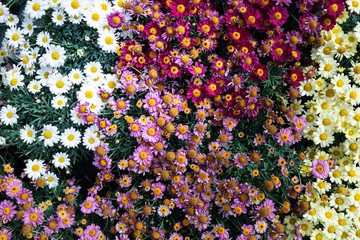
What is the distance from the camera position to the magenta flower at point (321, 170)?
102 inches

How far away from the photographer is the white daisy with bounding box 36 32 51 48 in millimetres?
2684

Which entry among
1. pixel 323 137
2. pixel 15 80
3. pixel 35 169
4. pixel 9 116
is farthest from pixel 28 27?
pixel 323 137

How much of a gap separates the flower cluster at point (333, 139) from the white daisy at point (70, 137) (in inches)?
79.7

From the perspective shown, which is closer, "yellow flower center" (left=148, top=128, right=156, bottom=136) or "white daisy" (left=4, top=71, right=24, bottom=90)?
"yellow flower center" (left=148, top=128, right=156, bottom=136)

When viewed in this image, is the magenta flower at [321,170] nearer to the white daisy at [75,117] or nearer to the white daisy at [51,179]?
the white daisy at [75,117]

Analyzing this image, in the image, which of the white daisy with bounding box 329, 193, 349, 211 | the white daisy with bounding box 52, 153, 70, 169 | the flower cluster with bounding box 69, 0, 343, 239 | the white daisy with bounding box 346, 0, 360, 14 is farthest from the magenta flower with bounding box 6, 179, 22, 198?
the white daisy with bounding box 346, 0, 360, 14

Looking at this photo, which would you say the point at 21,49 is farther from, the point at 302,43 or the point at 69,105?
the point at 302,43

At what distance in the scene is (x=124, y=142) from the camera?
9.41ft

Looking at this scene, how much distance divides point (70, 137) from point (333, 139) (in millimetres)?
2320

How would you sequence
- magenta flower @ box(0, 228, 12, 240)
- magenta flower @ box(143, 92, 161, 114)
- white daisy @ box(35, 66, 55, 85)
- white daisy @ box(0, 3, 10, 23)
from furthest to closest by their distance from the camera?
white daisy @ box(0, 3, 10, 23)
white daisy @ box(35, 66, 55, 85)
magenta flower @ box(143, 92, 161, 114)
magenta flower @ box(0, 228, 12, 240)

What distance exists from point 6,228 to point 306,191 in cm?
264

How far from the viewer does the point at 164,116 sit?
2604 millimetres

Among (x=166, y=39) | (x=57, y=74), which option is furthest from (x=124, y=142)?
(x=166, y=39)

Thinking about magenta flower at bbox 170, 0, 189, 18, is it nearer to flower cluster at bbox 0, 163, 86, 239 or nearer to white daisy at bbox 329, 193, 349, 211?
flower cluster at bbox 0, 163, 86, 239
